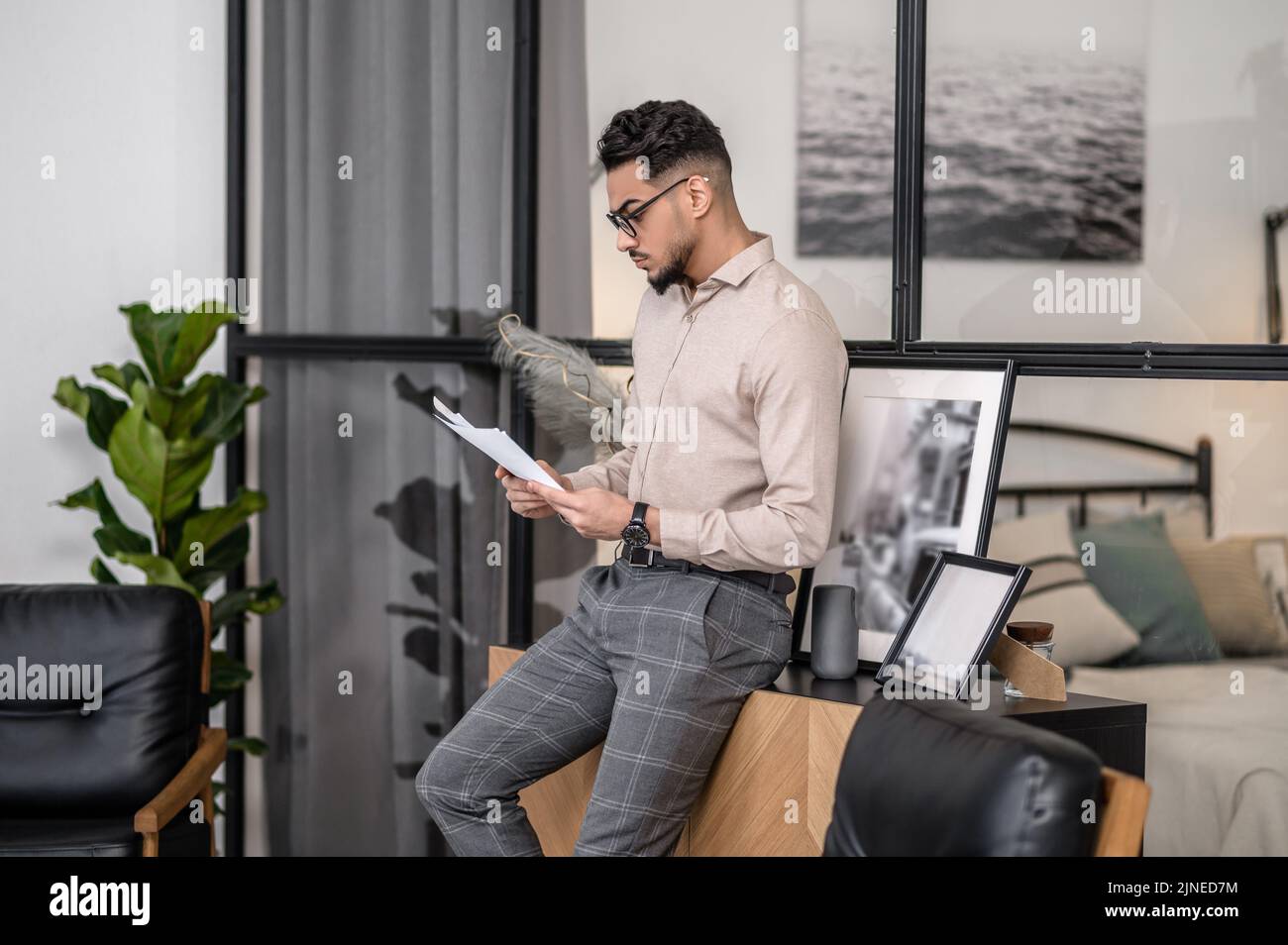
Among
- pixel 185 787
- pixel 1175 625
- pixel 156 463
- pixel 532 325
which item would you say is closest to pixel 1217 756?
pixel 1175 625

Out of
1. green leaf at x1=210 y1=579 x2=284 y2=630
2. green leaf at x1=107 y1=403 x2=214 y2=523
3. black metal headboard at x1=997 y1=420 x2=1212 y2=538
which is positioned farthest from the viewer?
green leaf at x1=210 y1=579 x2=284 y2=630

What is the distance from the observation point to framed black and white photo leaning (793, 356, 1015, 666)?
2.52m

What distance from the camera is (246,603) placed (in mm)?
3521

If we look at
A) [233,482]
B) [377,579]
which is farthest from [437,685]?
[233,482]

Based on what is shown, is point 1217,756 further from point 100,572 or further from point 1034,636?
point 100,572

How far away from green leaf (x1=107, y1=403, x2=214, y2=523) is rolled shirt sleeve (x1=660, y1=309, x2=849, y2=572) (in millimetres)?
1609

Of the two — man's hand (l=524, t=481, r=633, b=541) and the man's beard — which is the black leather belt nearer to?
man's hand (l=524, t=481, r=633, b=541)

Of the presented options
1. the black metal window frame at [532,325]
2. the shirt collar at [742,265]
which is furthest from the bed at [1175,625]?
the shirt collar at [742,265]

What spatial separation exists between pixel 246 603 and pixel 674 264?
173 cm

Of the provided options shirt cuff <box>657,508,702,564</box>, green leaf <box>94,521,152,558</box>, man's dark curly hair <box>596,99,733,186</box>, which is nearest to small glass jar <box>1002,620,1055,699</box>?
shirt cuff <box>657,508,702,564</box>

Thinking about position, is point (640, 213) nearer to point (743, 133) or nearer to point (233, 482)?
point (743, 133)

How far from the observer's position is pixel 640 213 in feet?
7.88
